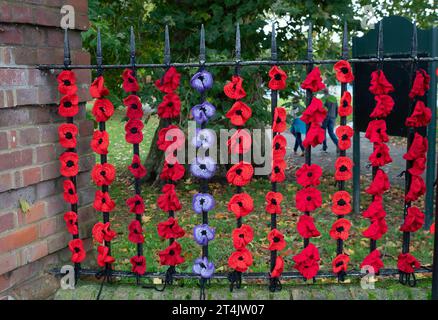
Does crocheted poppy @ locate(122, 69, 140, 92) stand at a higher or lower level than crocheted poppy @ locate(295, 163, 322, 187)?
higher

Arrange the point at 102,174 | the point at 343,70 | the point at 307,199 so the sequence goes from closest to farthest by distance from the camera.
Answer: the point at 343,70 → the point at 307,199 → the point at 102,174

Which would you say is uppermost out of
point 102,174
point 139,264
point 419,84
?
point 419,84

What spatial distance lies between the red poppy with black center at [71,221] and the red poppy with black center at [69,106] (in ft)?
1.74

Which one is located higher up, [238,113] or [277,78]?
[277,78]

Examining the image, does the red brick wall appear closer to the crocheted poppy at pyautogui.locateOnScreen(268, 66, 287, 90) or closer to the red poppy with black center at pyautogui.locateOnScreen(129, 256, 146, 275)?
the red poppy with black center at pyautogui.locateOnScreen(129, 256, 146, 275)

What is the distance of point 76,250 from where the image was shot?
281 centimetres

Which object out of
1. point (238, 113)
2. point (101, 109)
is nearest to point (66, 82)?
point (101, 109)

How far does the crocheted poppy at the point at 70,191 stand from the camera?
8.99 feet

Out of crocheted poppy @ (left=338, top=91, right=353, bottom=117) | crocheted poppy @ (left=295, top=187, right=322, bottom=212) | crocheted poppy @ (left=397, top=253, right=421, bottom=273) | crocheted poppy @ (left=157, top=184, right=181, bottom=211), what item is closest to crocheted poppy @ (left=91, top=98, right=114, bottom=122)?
crocheted poppy @ (left=157, top=184, right=181, bottom=211)

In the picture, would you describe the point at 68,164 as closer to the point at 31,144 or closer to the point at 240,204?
the point at 31,144

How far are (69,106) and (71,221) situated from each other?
0.62 metres

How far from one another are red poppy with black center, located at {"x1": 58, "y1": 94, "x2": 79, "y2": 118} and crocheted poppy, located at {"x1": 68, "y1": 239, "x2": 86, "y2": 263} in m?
0.69

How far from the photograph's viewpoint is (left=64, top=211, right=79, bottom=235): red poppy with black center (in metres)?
2.76

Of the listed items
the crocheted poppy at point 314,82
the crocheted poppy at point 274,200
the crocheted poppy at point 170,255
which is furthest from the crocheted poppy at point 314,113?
the crocheted poppy at point 170,255
